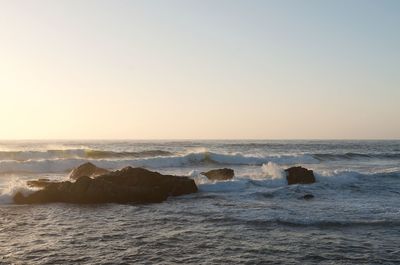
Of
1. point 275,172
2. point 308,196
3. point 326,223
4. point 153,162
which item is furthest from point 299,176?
point 153,162

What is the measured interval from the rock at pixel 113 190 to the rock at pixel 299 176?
8552mm

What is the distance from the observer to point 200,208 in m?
19.3

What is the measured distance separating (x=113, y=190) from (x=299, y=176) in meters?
13.3

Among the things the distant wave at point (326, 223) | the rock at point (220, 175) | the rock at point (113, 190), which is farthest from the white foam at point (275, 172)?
the distant wave at point (326, 223)

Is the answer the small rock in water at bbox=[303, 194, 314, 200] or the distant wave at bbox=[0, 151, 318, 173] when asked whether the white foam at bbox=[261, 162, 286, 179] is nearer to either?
the small rock in water at bbox=[303, 194, 314, 200]

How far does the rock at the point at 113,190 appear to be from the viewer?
21.2 m

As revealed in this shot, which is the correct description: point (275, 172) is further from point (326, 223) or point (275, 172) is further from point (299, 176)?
point (326, 223)

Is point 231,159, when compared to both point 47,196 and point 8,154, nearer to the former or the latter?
point 8,154

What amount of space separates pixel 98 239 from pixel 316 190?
51.6 ft

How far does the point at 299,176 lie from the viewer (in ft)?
97.8

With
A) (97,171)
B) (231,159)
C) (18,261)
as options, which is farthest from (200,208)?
(231,159)

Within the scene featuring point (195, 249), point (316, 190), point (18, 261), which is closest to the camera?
point (18, 261)

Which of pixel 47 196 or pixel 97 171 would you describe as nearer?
pixel 47 196

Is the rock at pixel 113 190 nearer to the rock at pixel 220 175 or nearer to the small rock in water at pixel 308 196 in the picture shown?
the rock at pixel 220 175
